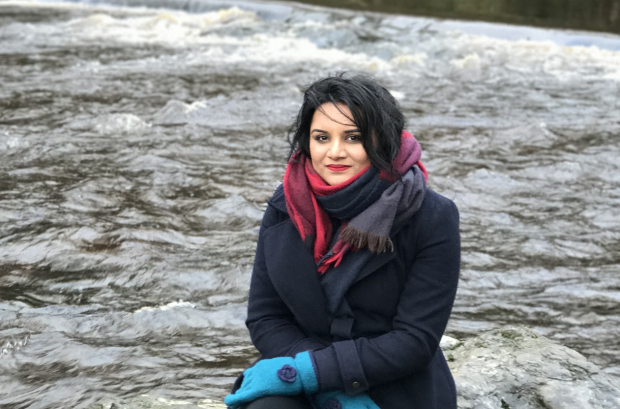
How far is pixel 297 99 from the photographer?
9023mm

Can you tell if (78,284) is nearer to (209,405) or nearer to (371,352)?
(209,405)

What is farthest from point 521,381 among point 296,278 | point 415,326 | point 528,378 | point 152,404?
point 152,404

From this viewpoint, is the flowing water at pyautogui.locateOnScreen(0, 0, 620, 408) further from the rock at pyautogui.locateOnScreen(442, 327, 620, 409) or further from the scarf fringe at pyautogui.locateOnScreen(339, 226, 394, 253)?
the scarf fringe at pyautogui.locateOnScreen(339, 226, 394, 253)

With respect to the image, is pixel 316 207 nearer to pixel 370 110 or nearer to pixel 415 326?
pixel 370 110

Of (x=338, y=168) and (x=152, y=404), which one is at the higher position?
(x=338, y=168)

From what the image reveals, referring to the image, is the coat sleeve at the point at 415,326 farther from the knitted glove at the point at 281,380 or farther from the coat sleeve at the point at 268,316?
the coat sleeve at the point at 268,316

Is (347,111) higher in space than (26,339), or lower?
higher

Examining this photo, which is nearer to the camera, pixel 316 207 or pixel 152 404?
pixel 316 207

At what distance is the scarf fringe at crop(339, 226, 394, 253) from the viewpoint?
1.99 meters

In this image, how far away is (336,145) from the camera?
6.86 ft

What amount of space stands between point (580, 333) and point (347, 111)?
2487 millimetres

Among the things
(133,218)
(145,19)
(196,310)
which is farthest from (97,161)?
(145,19)

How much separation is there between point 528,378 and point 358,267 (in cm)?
102

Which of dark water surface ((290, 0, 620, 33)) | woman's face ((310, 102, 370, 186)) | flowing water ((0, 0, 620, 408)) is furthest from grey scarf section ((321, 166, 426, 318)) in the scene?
dark water surface ((290, 0, 620, 33))
